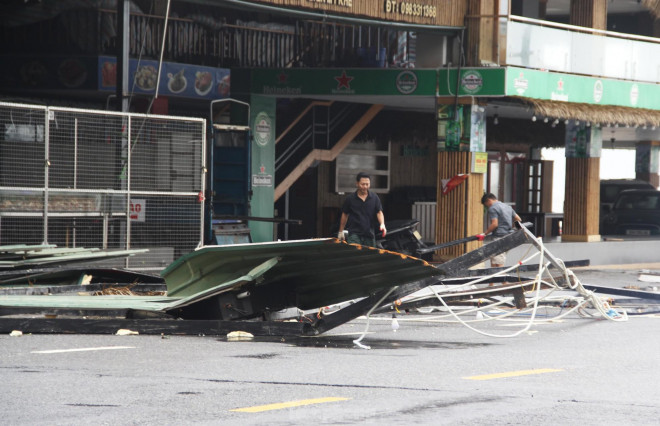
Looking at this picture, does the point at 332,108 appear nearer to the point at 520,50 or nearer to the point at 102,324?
the point at 520,50

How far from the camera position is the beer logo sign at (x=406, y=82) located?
22.8m

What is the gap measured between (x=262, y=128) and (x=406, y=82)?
3670mm

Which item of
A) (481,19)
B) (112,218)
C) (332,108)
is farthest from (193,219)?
(332,108)

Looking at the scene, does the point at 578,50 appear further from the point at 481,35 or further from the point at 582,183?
the point at 582,183

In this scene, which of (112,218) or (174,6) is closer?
(112,218)

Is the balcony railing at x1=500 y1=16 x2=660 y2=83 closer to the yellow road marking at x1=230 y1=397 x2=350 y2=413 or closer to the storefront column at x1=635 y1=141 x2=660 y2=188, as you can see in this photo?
the storefront column at x1=635 y1=141 x2=660 y2=188

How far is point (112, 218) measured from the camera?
16.2m

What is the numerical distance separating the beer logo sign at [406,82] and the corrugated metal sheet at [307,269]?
12.0 meters

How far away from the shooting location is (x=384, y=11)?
21.3 m

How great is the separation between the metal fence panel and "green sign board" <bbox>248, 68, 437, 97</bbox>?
6.14 metres

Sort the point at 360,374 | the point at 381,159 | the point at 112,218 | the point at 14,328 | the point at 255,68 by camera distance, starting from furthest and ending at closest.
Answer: the point at 381,159, the point at 255,68, the point at 112,218, the point at 14,328, the point at 360,374

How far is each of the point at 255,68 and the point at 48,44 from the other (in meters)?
4.76

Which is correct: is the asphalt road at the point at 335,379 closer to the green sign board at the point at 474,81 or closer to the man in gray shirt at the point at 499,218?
the man in gray shirt at the point at 499,218

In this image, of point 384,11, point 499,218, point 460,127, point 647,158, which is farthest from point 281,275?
point 647,158
